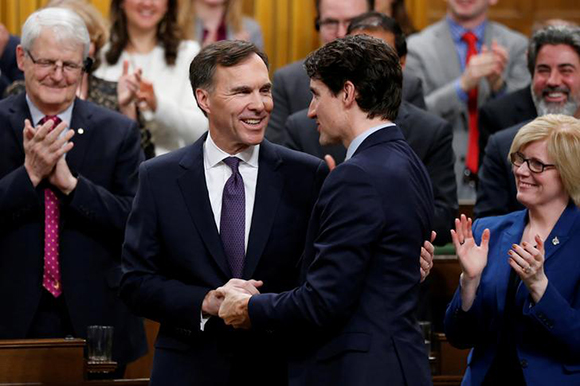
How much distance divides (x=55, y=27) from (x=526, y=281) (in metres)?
1.91

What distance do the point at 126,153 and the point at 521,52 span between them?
282cm

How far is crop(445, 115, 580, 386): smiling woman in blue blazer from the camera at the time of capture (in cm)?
373

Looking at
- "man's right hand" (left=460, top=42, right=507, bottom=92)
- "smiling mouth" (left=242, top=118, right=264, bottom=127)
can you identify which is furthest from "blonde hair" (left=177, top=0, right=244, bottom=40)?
"smiling mouth" (left=242, top=118, right=264, bottom=127)

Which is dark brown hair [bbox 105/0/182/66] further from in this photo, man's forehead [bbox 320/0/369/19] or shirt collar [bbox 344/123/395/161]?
shirt collar [bbox 344/123/395/161]

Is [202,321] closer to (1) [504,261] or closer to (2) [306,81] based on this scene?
(1) [504,261]

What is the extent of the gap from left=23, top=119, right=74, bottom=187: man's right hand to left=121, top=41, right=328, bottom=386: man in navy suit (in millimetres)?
615

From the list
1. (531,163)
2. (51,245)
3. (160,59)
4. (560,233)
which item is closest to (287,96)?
(160,59)

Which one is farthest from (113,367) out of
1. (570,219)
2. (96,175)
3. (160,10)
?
(160,10)

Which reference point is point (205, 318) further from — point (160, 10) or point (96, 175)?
point (160, 10)

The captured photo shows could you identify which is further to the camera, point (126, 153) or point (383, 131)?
point (126, 153)

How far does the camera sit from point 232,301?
3271mm

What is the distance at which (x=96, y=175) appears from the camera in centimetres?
428

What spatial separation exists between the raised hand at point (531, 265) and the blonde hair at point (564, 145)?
10.0 inches

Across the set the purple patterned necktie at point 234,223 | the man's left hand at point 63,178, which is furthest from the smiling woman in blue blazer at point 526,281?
the man's left hand at point 63,178
